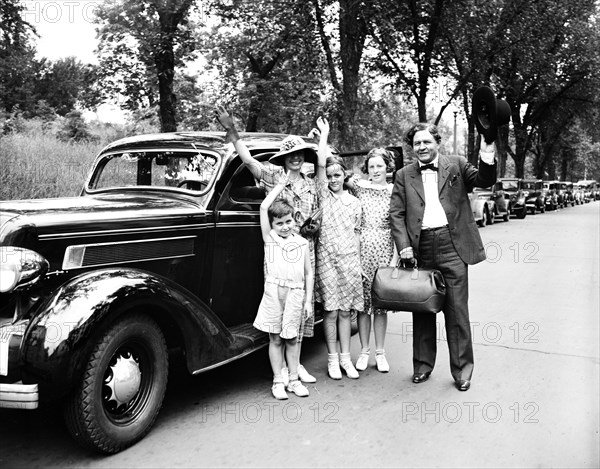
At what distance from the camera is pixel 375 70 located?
2322 cm

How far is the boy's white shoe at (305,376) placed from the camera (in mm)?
4504

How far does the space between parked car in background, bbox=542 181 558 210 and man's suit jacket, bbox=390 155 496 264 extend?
1251 inches

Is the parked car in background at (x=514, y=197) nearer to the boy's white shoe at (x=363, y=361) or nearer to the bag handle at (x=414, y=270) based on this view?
the boy's white shoe at (x=363, y=361)

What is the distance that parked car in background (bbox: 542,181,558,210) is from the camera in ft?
112

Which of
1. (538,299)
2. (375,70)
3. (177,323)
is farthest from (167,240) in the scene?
(375,70)

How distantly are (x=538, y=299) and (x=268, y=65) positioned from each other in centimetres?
1261

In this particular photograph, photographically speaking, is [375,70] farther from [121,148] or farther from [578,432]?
[578,432]

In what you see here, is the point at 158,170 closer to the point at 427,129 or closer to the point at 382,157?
the point at 382,157

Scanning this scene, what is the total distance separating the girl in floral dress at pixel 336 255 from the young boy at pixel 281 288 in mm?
379

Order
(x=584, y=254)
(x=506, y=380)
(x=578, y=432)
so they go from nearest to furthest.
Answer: (x=578, y=432)
(x=506, y=380)
(x=584, y=254)

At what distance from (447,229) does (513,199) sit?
22572 millimetres

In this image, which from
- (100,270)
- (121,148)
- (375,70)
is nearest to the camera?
(100,270)

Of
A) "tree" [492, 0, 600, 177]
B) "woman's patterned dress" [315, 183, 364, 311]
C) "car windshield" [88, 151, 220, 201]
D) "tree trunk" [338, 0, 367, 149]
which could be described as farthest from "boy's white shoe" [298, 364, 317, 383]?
"tree" [492, 0, 600, 177]

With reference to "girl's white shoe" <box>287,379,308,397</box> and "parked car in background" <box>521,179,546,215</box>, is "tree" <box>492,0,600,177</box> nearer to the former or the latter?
"parked car in background" <box>521,179,546,215</box>
